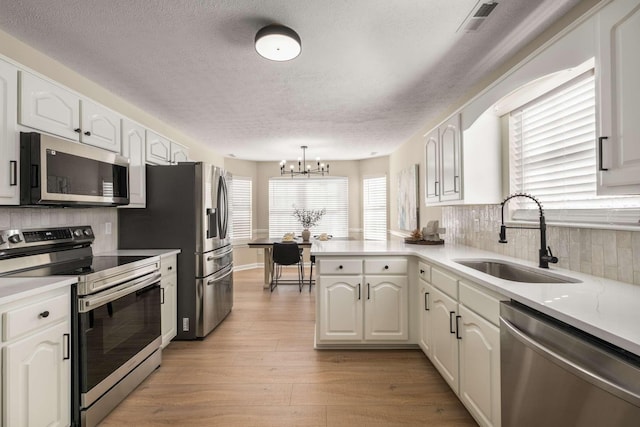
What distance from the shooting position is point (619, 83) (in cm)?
117

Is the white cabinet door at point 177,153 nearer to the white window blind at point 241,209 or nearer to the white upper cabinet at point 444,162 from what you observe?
the white window blind at point 241,209

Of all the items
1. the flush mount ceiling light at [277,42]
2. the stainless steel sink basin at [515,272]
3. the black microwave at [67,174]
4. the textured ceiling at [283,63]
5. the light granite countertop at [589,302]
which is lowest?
the stainless steel sink basin at [515,272]

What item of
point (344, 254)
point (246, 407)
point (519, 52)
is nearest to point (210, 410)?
point (246, 407)

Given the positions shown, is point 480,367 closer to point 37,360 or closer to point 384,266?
point 384,266

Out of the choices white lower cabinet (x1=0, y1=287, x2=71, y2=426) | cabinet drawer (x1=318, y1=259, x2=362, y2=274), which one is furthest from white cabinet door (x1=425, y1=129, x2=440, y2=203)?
white lower cabinet (x1=0, y1=287, x2=71, y2=426)

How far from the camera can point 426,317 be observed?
254 centimetres

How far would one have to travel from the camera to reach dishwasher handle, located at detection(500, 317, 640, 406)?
2.80 ft

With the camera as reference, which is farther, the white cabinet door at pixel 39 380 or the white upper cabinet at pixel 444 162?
the white upper cabinet at pixel 444 162

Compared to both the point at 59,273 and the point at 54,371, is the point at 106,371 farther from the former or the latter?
the point at 59,273

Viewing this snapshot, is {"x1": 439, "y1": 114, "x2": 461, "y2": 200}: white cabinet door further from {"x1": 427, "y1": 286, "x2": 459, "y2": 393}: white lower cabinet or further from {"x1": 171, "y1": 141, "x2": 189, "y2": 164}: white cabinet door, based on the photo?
{"x1": 171, "y1": 141, "x2": 189, "y2": 164}: white cabinet door

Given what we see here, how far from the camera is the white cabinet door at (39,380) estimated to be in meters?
1.39

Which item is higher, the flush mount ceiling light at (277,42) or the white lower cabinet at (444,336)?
the flush mount ceiling light at (277,42)

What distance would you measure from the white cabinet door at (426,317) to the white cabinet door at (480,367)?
0.56 meters

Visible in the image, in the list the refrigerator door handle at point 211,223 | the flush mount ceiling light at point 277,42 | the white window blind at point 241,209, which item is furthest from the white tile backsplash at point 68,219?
the white window blind at point 241,209
